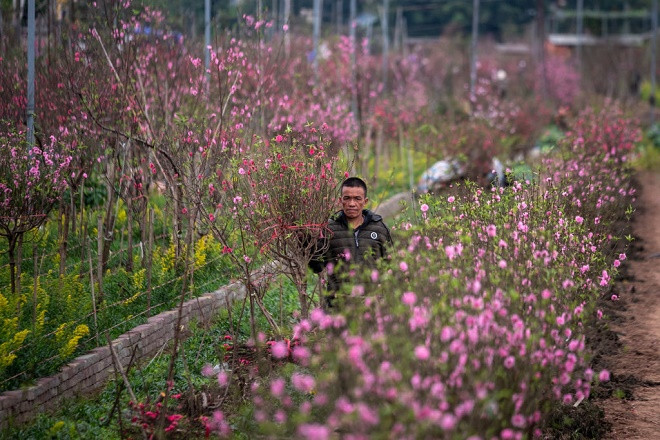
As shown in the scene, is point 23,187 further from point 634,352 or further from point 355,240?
point 634,352

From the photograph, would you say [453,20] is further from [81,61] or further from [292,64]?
[81,61]

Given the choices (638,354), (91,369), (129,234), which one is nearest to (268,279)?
(91,369)

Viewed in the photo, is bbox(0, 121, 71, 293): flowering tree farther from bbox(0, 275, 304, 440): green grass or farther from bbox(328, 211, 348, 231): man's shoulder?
bbox(328, 211, 348, 231): man's shoulder

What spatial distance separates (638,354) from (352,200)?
3.83 m

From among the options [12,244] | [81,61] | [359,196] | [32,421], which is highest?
[81,61]

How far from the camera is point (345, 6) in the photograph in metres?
67.3

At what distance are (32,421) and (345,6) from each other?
205 ft

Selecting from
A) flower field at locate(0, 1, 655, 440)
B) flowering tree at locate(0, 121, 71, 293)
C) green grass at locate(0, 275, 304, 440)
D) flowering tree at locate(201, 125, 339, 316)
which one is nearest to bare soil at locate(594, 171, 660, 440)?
flower field at locate(0, 1, 655, 440)

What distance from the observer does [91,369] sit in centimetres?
801

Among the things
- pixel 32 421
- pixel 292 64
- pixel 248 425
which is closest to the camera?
pixel 248 425

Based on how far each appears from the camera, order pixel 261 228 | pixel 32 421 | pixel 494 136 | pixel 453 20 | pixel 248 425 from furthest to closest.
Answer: pixel 453 20 < pixel 494 136 < pixel 261 228 < pixel 32 421 < pixel 248 425

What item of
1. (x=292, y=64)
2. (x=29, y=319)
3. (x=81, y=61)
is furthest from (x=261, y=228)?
(x=292, y=64)

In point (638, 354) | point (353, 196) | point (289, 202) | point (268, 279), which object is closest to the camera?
point (353, 196)

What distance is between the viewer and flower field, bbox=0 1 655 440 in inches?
194
